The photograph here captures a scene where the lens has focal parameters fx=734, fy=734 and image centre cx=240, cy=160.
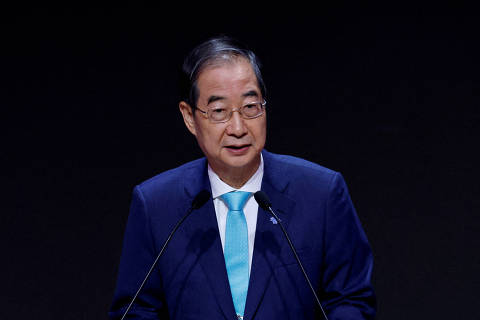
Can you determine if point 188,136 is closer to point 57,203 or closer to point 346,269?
point 57,203

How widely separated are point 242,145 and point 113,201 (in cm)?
112

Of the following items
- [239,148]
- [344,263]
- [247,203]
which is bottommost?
[344,263]

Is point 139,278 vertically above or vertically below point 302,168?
below

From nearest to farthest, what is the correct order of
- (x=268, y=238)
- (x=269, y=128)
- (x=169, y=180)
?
(x=268, y=238) → (x=169, y=180) → (x=269, y=128)

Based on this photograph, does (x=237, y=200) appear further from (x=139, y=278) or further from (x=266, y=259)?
(x=139, y=278)

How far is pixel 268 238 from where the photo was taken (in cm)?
167

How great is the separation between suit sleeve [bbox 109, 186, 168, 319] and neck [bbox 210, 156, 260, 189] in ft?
0.65

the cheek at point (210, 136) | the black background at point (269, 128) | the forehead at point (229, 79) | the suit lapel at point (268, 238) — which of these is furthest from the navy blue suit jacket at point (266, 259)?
the black background at point (269, 128)

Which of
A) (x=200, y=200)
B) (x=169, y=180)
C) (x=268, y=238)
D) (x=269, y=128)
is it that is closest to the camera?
(x=200, y=200)

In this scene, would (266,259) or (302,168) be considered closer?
(266,259)

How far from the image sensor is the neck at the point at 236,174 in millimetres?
1696

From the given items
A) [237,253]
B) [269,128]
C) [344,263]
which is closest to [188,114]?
[237,253]

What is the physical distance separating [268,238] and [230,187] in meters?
0.15

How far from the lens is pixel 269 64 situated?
99.0 inches
